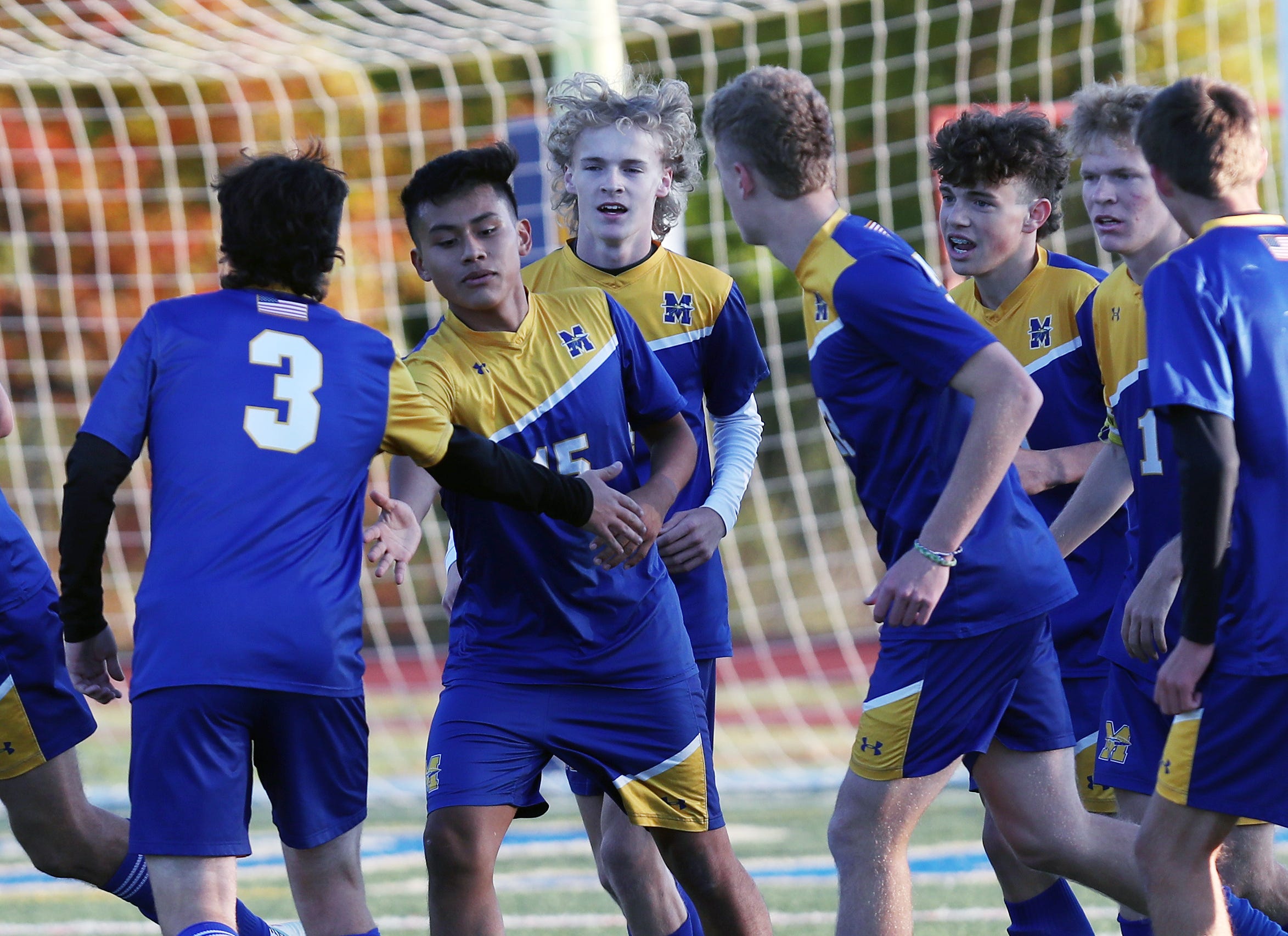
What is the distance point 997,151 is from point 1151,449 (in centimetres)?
87

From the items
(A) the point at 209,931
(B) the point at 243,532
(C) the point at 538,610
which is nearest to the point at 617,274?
(C) the point at 538,610

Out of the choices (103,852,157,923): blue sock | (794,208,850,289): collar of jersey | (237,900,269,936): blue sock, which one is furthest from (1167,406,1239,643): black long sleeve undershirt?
(103,852,157,923): blue sock

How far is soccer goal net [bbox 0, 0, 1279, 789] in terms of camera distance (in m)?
10.6

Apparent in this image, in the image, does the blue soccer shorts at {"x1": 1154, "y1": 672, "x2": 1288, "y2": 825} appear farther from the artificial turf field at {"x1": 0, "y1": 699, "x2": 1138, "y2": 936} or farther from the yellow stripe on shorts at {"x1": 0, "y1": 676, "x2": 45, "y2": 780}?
the yellow stripe on shorts at {"x1": 0, "y1": 676, "x2": 45, "y2": 780}

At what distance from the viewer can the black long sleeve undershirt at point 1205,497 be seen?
2.76 m

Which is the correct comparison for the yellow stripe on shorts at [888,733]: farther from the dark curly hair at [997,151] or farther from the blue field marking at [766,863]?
the blue field marking at [766,863]

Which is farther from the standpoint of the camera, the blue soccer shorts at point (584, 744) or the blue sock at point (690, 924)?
the blue sock at point (690, 924)

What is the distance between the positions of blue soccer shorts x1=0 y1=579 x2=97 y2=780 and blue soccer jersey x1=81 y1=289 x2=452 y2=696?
31.0 inches

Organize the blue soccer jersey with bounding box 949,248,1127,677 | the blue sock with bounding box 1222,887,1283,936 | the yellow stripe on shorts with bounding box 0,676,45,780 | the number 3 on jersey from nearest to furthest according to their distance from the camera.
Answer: the number 3 on jersey < the blue sock with bounding box 1222,887,1283,936 < the yellow stripe on shorts with bounding box 0,676,45,780 < the blue soccer jersey with bounding box 949,248,1127,677

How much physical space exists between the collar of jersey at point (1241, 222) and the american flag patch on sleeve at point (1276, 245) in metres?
0.03

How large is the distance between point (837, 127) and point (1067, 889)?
897 centimetres

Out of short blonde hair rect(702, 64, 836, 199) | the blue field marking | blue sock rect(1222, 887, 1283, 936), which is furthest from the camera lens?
the blue field marking

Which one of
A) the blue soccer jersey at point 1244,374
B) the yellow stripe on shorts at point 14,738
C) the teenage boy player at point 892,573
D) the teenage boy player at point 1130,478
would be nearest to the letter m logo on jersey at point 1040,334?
the teenage boy player at point 1130,478

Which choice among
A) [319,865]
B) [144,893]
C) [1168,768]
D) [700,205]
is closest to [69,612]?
[319,865]
